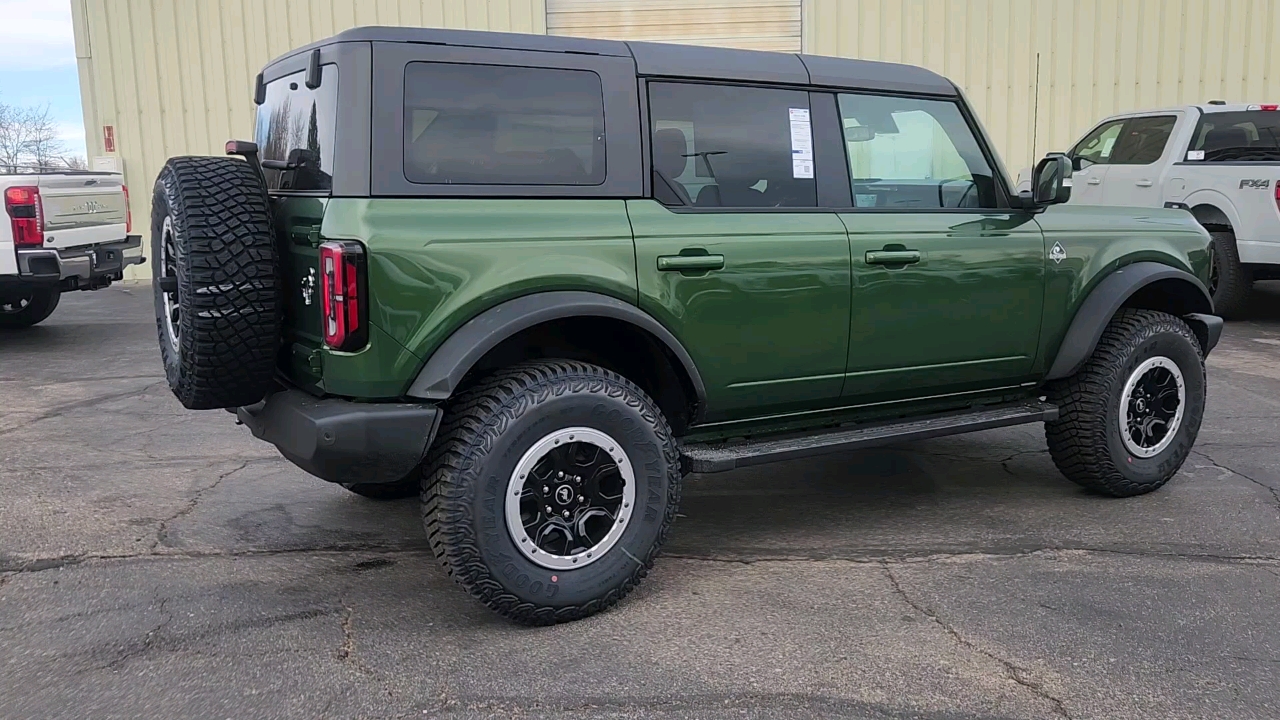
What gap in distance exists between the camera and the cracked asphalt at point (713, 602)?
301 cm

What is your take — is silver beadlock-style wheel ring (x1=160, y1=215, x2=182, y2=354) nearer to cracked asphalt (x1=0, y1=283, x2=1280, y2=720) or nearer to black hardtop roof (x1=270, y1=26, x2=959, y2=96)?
black hardtop roof (x1=270, y1=26, x2=959, y2=96)

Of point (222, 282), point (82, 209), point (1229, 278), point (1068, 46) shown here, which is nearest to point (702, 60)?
point (222, 282)

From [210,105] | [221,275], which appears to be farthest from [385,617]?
[210,105]

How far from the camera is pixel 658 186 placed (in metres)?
3.78

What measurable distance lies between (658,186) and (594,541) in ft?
4.09

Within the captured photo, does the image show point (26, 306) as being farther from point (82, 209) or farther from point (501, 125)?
point (501, 125)

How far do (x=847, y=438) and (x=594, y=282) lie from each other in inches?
49.2

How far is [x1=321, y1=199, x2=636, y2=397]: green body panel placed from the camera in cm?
320

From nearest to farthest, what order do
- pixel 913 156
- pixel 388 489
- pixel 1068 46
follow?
pixel 913 156 → pixel 388 489 → pixel 1068 46

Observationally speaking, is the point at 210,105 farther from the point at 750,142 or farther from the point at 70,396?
the point at 750,142

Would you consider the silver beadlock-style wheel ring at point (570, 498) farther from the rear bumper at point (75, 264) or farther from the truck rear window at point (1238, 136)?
the truck rear window at point (1238, 136)

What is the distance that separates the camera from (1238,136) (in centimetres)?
984

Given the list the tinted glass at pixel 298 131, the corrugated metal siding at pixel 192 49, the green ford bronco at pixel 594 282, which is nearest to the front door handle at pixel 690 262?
the green ford bronco at pixel 594 282

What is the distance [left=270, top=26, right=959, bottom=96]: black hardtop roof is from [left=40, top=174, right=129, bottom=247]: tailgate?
582 centimetres
